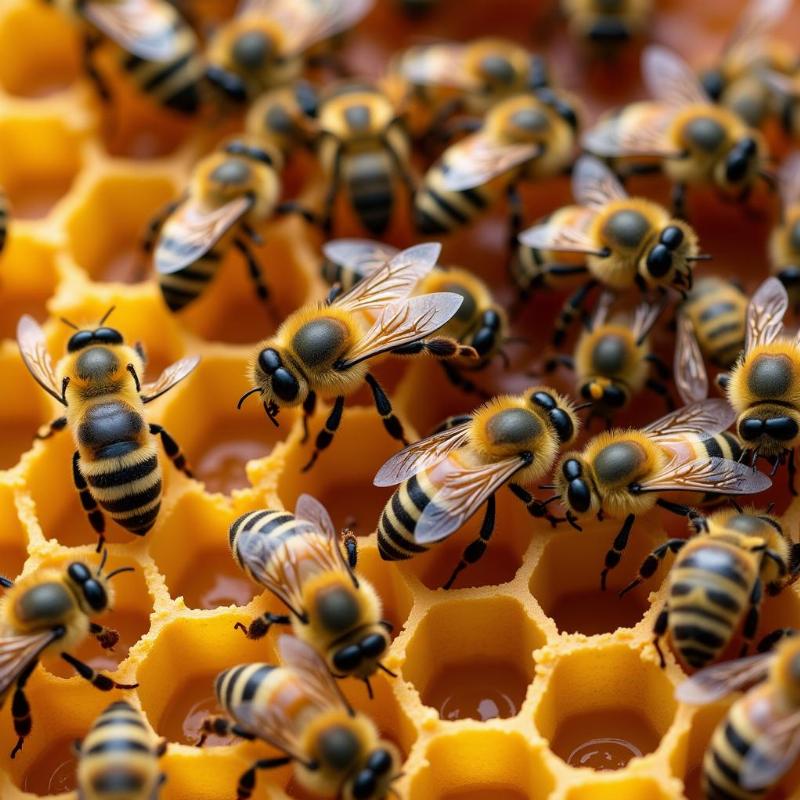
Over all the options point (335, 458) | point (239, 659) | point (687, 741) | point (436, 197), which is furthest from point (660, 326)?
point (239, 659)

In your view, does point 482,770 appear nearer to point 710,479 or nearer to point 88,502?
point 710,479

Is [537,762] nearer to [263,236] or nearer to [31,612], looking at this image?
[31,612]

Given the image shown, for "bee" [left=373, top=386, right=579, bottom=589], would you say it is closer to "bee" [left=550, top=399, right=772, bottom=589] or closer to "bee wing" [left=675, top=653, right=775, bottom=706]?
"bee" [left=550, top=399, right=772, bottom=589]

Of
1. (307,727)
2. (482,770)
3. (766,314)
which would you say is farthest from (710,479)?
(307,727)

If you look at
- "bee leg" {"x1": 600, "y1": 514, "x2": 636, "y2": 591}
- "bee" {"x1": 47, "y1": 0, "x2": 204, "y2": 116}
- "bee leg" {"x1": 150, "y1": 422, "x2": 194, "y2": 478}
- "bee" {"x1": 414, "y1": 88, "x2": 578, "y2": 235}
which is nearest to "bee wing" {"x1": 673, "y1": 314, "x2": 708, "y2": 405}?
"bee leg" {"x1": 600, "y1": 514, "x2": 636, "y2": 591}

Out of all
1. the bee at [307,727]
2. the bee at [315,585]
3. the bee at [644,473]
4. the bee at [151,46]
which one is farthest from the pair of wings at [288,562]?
the bee at [151,46]

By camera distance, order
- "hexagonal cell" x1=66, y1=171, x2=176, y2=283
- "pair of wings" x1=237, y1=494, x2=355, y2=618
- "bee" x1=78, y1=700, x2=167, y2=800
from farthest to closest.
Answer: "hexagonal cell" x1=66, y1=171, x2=176, y2=283, "pair of wings" x1=237, y1=494, x2=355, y2=618, "bee" x1=78, y1=700, x2=167, y2=800
